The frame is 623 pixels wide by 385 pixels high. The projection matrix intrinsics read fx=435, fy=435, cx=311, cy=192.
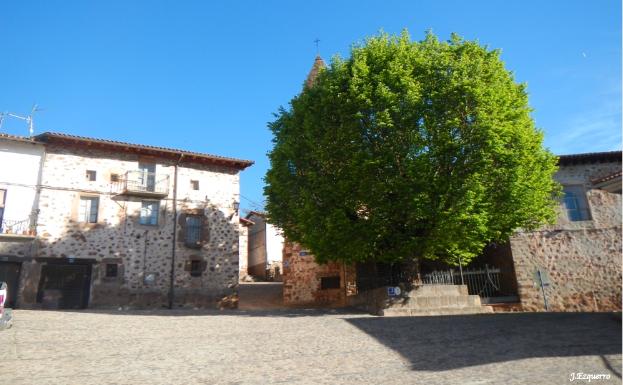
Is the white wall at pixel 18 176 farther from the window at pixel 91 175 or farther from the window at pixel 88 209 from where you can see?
the window at pixel 91 175

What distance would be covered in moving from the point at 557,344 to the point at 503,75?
11.1 metres

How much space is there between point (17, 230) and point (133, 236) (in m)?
4.73

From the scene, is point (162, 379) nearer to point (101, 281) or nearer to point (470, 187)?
point (470, 187)

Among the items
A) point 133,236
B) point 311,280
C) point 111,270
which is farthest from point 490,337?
point 111,270

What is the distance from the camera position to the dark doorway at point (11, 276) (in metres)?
18.7

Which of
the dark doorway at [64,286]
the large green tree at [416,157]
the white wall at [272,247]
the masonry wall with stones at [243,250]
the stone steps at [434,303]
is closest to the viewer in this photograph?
the large green tree at [416,157]

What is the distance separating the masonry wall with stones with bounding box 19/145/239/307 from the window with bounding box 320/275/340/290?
14.9 feet

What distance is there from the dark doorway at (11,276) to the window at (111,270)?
11.4ft

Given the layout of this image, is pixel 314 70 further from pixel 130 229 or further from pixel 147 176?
pixel 130 229

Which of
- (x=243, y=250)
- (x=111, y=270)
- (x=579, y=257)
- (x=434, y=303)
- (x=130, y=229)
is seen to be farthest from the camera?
(x=243, y=250)

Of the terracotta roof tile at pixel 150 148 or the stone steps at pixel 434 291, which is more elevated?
the terracotta roof tile at pixel 150 148

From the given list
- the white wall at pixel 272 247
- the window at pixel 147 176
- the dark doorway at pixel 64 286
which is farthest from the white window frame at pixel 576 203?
the dark doorway at pixel 64 286

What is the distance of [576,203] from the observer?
792 inches

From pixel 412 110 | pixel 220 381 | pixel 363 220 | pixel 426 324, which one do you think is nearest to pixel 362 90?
pixel 412 110
